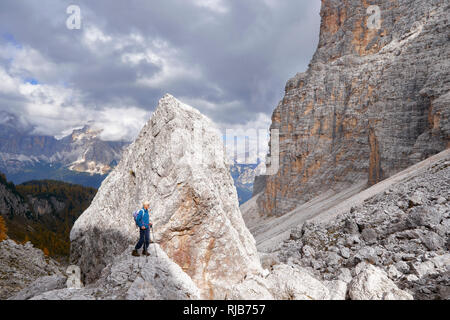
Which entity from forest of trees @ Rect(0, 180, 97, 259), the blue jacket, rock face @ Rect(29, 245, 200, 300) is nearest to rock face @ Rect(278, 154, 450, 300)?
rock face @ Rect(29, 245, 200, 300)

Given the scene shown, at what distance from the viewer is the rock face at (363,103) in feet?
148

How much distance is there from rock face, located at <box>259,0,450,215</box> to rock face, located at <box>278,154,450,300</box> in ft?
96.8

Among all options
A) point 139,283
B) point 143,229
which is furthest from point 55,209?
point 139,283

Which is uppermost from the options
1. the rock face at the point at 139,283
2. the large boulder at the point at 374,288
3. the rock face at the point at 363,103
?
the rock face at the point at 363,103

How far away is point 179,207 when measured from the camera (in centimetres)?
926

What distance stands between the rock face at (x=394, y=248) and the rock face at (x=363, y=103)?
29.5 meters

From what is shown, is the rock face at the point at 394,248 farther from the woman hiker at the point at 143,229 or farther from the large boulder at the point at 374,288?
the woman hiker at the point at 143,229

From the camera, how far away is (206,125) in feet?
41.5

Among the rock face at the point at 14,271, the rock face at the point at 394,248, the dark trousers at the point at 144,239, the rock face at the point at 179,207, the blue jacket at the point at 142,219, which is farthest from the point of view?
the rock face at the point at 14,271

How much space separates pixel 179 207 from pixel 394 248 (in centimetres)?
1144

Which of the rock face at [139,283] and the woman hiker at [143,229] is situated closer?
the rock face at [139,283]

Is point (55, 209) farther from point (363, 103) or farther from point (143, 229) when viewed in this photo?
point (143, 229)

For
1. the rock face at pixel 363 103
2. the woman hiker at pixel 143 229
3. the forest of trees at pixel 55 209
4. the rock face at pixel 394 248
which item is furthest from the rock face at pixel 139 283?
the forest of trees at pixel 55 209
